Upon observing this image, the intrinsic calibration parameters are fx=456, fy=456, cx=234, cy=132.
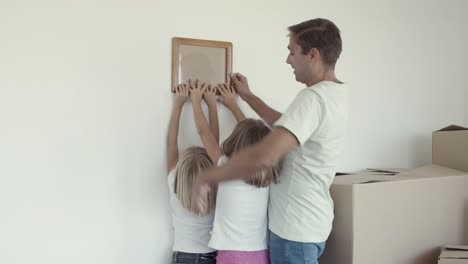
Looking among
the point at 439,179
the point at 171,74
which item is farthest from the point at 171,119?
the point at 439,179

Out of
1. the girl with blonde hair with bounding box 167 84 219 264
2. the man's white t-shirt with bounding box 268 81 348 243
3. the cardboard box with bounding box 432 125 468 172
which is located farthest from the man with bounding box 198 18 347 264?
the cardboard box with bounding box 432 125 468 172

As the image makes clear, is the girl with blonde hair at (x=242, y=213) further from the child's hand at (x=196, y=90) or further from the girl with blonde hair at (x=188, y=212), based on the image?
the child's hand at (x=196, y=90)

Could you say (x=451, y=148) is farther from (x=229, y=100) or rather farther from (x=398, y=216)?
(x=229, y=100)

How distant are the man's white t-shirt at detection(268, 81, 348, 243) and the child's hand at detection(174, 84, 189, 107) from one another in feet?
1.45

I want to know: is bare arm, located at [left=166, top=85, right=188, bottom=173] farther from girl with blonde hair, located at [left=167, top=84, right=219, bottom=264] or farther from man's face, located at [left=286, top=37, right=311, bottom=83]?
man's face, located at [left=286, top=37, right=311, bottom=83]

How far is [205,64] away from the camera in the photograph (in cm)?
166

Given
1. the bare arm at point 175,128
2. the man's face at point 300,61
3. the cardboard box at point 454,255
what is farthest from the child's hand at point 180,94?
the cardboard box at point 454,255

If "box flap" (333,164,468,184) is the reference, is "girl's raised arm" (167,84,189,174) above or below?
above

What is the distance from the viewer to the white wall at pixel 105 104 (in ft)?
4.75

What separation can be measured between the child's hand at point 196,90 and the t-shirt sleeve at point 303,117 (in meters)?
0.48

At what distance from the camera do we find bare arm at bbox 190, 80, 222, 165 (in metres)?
1.50

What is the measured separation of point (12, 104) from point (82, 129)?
8.8 inches

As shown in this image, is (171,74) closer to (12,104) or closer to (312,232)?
(12,104)

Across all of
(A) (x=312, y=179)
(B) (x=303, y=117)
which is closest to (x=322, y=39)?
(B) (x=303, y=117)
